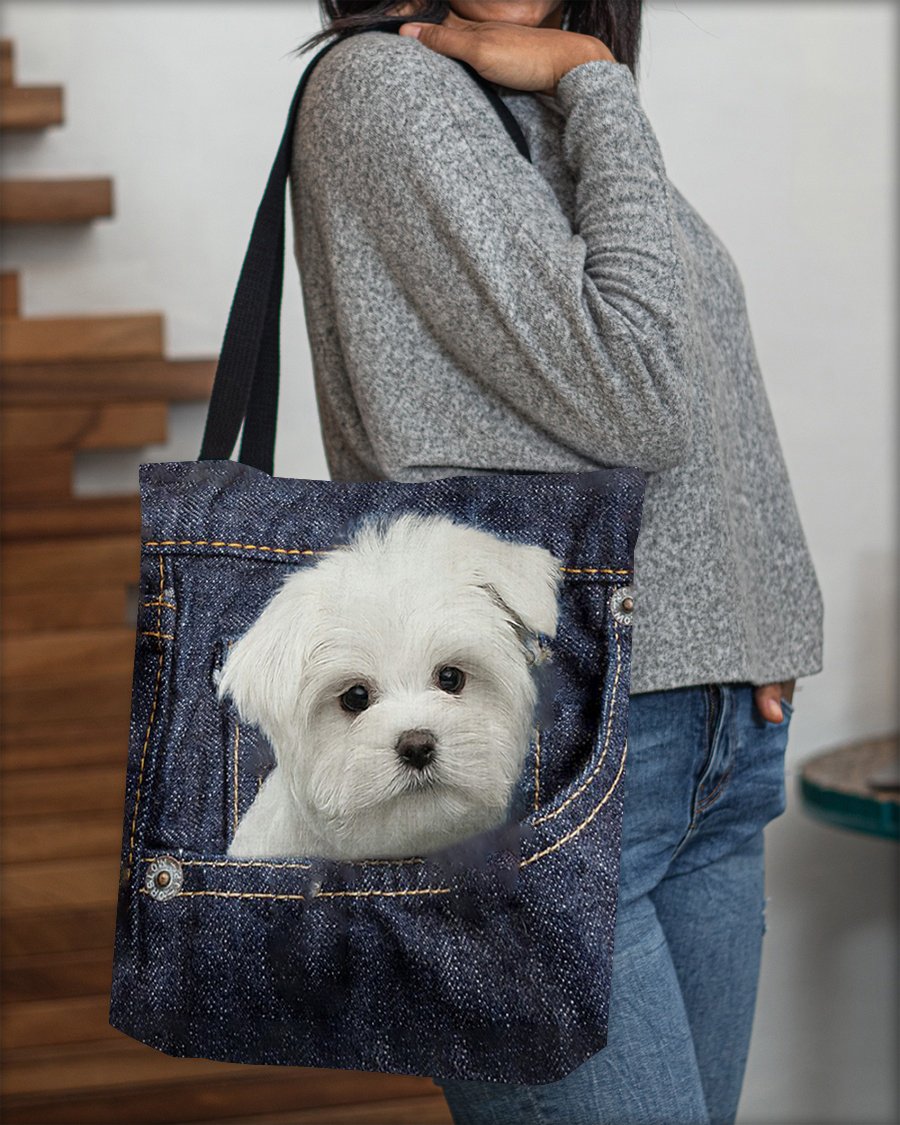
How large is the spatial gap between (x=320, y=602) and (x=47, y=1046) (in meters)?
1.02

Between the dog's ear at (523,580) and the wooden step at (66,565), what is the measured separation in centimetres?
115

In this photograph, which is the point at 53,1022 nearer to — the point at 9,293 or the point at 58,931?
the point at 58,931

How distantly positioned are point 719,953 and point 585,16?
612mm

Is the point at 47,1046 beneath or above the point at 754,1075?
above

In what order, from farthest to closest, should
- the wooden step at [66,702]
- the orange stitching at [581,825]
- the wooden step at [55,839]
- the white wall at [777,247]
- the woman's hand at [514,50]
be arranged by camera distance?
the white wall at [777,247]
the wooden step at [66,702]
the wooden step at [55,839]
the woman's hand at [514,50]
the orange stitching at [581,825]

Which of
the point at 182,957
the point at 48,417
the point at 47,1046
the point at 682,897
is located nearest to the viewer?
the point at 182,957

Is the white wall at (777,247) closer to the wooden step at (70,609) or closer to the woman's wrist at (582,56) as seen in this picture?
the wooden step at (70,609)

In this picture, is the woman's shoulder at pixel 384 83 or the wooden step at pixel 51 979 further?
the wooden step at pixel 51 979

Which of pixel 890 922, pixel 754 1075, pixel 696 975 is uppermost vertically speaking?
pixel 696 975

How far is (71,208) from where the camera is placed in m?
1.68

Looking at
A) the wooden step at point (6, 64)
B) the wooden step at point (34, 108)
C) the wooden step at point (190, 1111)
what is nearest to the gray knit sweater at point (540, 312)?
the wooden step at point (190, 1111)

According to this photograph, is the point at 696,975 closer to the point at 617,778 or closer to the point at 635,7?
the point at 617,778

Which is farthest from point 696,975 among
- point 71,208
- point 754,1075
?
point 71,208

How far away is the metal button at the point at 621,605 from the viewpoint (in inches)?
23.5
